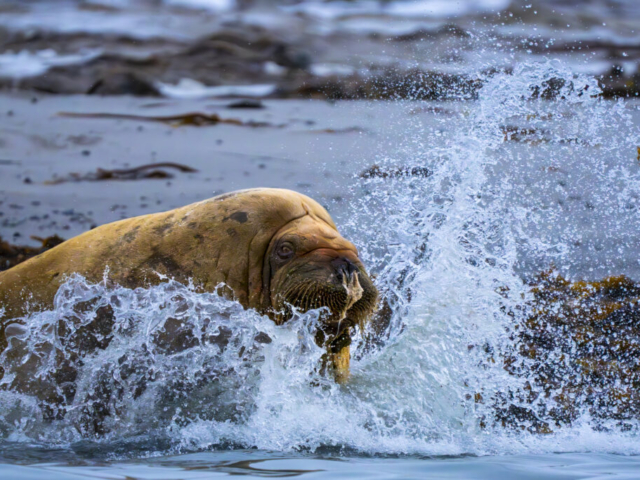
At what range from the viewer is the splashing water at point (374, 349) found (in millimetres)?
3270

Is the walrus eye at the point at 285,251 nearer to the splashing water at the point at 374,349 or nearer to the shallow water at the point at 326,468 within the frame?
→ the splashing water at the point at 374,349

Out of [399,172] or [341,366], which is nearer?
[341,366]

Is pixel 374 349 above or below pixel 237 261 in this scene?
below

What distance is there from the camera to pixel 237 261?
360cm

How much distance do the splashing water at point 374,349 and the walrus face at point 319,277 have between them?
112mm

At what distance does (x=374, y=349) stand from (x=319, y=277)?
1.18 m

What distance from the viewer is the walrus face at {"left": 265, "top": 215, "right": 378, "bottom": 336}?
3.28 metres

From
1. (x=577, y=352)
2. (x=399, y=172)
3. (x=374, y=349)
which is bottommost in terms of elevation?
(x=577, y=352)

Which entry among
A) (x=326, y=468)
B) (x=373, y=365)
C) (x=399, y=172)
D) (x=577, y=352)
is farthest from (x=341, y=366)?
(x=577, y=352)

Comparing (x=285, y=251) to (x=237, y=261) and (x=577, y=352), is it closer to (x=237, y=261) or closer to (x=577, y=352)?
(x=237, y=261)

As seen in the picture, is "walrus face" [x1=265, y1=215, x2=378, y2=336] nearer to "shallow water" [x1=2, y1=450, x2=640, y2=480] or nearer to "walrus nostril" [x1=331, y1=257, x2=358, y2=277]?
"walrus nostril" [x1=331, y1=257, x2=358, y2=277]

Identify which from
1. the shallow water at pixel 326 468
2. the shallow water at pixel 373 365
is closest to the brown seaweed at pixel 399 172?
the shallow water at pixel 373 365

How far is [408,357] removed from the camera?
13.1 ft

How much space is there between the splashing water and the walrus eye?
31cm
